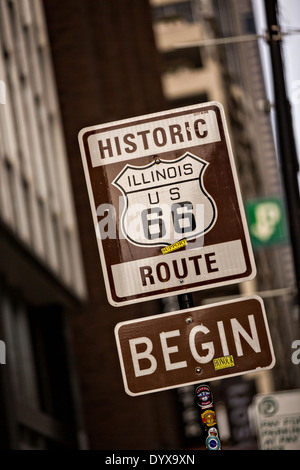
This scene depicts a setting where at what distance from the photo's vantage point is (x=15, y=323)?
61.1ft

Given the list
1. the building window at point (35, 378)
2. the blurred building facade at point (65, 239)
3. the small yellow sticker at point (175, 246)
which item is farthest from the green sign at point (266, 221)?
the small yellow sticker at point (175, 246)

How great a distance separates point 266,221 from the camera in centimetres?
1845

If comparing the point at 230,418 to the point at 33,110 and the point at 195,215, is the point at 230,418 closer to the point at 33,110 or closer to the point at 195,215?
the point at 33,110

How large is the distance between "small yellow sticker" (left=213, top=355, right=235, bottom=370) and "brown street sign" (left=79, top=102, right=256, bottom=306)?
40 centimetres

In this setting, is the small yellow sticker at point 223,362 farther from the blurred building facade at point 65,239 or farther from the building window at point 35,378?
the building window at point 35,378

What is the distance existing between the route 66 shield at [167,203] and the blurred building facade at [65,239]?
987 cm

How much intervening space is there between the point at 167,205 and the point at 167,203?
0.01 meters

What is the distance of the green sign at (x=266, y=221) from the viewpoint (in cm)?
1758

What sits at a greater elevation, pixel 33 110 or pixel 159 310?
pixel 33 110

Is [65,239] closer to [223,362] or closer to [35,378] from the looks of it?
[35,378]

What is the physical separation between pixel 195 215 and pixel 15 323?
45.3 feet

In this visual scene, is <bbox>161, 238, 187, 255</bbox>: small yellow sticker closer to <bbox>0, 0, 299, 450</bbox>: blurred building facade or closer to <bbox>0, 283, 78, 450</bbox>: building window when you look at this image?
<bbox>0, 0, 299, 450</bbox>: blurred building facade
